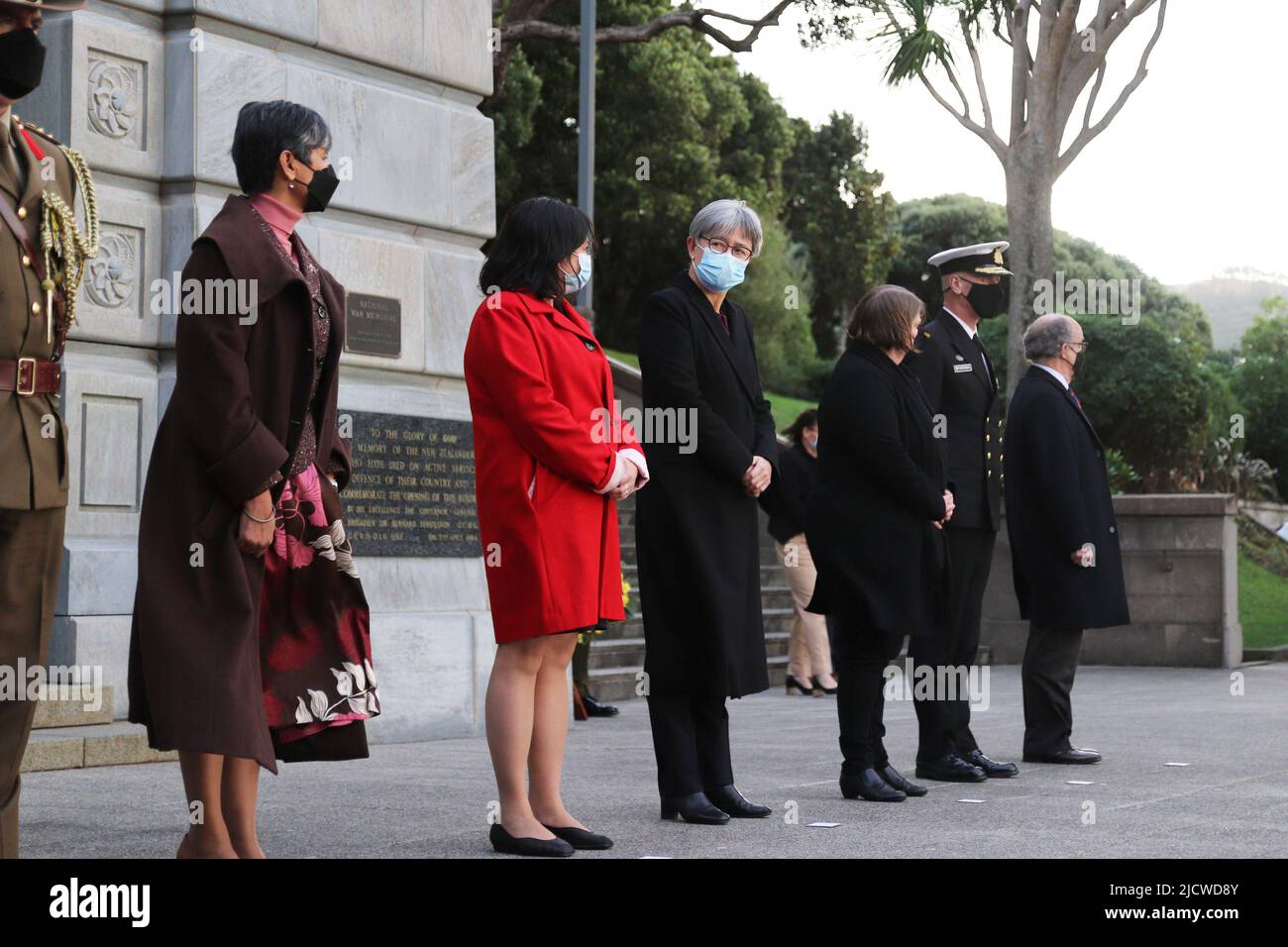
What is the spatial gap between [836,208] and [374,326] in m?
37.8

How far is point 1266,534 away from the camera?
23.5 metres

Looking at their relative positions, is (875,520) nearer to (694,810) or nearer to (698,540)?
(698,540)

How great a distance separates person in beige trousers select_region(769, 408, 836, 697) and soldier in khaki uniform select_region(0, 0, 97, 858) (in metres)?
9.57

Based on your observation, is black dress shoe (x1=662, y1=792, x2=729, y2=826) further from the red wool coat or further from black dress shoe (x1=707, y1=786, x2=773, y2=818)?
the red wool coat

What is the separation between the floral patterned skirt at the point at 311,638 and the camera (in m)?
4.93

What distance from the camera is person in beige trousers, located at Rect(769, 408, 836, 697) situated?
1390cm

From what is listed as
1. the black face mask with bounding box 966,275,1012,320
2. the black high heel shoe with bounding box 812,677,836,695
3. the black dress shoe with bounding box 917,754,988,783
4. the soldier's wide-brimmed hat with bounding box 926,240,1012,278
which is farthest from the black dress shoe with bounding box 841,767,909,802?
the black high heel shoe with bounding box 812,677,836,695

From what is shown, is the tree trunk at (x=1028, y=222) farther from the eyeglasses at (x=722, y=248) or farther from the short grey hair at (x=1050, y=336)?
the eyeglasses at (x=722, y=248)

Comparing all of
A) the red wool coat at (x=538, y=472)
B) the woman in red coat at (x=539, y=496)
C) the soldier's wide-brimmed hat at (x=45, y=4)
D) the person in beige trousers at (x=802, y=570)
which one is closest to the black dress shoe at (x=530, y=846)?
the woman in red coat at (x=539, y=496)

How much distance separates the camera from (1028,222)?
1830 centimetres

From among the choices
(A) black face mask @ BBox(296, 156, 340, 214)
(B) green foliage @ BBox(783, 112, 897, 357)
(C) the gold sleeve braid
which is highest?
(B) green foliage @ BBox(783, 112, 897, 357)

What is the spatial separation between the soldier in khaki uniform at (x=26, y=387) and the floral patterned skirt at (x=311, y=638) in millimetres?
738

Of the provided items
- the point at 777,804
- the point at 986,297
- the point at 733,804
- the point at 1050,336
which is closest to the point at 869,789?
the point at 777,804

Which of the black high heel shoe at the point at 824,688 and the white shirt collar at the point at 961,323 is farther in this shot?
the black high heel shoe at the point at 824,688
